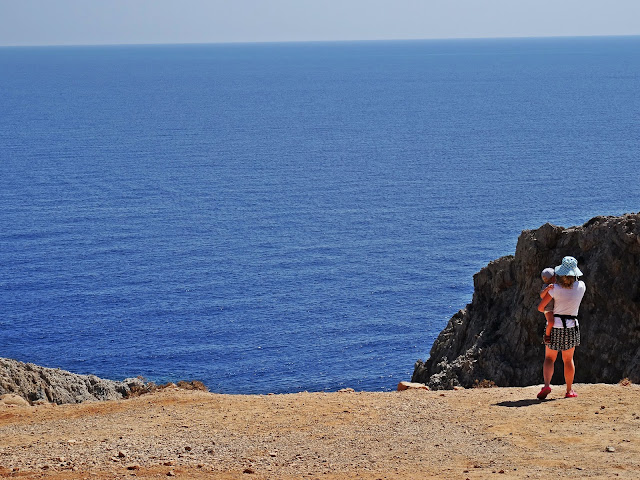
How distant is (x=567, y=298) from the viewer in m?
16.2

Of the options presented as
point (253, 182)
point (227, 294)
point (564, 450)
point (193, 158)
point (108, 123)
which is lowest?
point (564, 450)

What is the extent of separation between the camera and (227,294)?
61.9m

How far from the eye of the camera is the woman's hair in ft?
53.0

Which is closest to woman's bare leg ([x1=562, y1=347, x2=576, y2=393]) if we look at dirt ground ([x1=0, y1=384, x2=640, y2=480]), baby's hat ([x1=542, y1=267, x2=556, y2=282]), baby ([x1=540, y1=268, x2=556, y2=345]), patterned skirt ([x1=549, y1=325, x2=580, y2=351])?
patterned skirt ([x1=549, y1=325, x2=580, y2=351])

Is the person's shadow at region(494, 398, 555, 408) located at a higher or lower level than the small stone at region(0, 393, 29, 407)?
lower

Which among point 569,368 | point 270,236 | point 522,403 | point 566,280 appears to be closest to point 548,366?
point 569,368

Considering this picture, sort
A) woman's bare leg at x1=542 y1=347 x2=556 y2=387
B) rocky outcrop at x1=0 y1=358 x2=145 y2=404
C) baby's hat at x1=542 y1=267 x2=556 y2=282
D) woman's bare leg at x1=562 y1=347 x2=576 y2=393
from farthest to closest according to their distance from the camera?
rocky outcrop at x1=0 y1=358 x2=145 y2=404 < woman's bare leg at x1=542 y1=347 x2=556 y2=387 < woman's bare leg at x1=562 y1=347 x2=576 y2=393 < baby's hat at x1=542 y1=267 x2=556 y2=282

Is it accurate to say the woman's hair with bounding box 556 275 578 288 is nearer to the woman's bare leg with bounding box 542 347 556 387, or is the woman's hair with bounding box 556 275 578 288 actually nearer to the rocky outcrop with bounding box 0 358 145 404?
the woman's bare leg with bounding box 542 347 556 387

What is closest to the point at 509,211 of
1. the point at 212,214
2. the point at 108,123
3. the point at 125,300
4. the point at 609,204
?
the point at 609,204

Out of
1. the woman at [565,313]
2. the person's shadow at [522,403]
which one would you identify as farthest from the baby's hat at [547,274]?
the person's shadow at [522,403]

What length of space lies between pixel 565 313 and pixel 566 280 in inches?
27.7

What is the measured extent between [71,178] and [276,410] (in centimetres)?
9235

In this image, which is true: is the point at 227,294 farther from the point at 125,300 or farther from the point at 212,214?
the point at 212,214

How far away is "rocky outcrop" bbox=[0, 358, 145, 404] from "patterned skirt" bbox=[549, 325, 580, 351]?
11989mm
